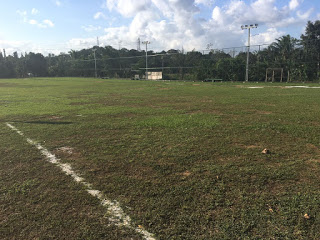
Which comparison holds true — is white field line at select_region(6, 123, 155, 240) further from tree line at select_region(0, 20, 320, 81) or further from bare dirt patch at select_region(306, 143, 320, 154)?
tree line at select_region(0, 20, 320, 81)

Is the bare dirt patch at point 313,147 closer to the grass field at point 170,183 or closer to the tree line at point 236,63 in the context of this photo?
the grass field at point 170,183

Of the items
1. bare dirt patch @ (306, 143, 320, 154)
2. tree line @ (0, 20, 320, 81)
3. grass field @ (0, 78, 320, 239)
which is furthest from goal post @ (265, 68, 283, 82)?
bare dirt patch @ (306, 143, 320, 154)

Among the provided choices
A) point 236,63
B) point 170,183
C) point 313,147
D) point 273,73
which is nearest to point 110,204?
point 170,183

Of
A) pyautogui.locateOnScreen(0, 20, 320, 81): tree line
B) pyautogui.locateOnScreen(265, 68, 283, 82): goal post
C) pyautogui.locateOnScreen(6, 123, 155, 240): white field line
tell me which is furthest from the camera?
pyautogui.locateOnScreen(265, 68, 283, 82): goal post

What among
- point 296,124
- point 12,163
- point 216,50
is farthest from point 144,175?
point 216,50

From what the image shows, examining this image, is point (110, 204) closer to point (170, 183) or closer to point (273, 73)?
point (170, 183)

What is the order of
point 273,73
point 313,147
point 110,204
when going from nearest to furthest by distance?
point 110,204 < point 313,147 < point 273,73

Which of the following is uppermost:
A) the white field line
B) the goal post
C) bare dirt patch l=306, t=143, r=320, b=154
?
the goal post

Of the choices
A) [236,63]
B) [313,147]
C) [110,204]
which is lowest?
[110,204]

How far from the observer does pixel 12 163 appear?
14.2 feet

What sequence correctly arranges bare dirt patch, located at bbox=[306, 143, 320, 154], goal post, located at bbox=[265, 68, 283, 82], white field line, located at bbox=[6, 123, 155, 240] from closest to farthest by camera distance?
white field line, located at bbox=[6, 123, 155, 240] < bare dirt patch, located at bbox=[306, 143, 320, 154] < goal post, located at bbox=[265, 68, 283, 82]

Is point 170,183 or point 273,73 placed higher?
point 273,73

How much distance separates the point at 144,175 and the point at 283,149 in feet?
9.63

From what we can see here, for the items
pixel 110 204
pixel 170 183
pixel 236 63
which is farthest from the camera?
pixel 236 63
